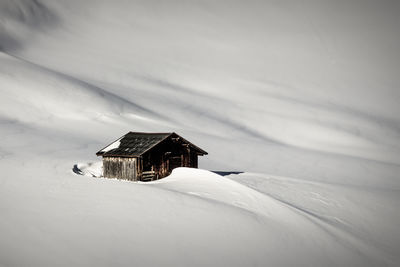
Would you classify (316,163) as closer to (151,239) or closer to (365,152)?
(365,152)

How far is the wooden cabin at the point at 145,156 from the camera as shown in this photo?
71.3ft

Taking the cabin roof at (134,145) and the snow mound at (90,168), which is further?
the snow mound at (90,168)

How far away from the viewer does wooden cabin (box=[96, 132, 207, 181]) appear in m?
21.7

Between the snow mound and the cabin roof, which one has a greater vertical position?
the cabin roof

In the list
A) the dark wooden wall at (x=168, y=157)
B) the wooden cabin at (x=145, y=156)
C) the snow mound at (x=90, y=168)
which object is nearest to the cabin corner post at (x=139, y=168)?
the wooden cabin at (x=145, y=156)

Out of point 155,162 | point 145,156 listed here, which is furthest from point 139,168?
point 155,162

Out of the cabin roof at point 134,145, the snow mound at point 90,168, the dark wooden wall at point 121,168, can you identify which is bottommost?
the snow mound at point 90,168

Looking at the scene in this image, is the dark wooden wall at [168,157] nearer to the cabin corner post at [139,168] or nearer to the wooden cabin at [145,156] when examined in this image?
the wooden cabin at [145,156]

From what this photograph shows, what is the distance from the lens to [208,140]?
65.1 m

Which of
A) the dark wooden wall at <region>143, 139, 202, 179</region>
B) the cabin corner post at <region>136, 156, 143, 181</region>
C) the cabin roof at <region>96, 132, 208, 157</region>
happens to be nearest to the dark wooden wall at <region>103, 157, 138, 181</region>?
the cabin corner post at <region>136, 156, 143, 181</region>

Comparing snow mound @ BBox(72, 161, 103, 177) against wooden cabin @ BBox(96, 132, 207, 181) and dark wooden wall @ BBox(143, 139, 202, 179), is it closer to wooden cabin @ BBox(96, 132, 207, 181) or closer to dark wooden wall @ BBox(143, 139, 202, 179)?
wooden cabin @ BBox(96, 132, 207, 181)

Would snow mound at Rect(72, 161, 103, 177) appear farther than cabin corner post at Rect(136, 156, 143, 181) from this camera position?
Yes

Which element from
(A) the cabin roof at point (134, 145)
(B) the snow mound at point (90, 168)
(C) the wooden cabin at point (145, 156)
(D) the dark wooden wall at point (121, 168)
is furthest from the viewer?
(B) the snow mound at point (90, 168)

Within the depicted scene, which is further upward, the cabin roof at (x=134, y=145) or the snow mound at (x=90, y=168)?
the cabin roof at (x=134, y=145)
